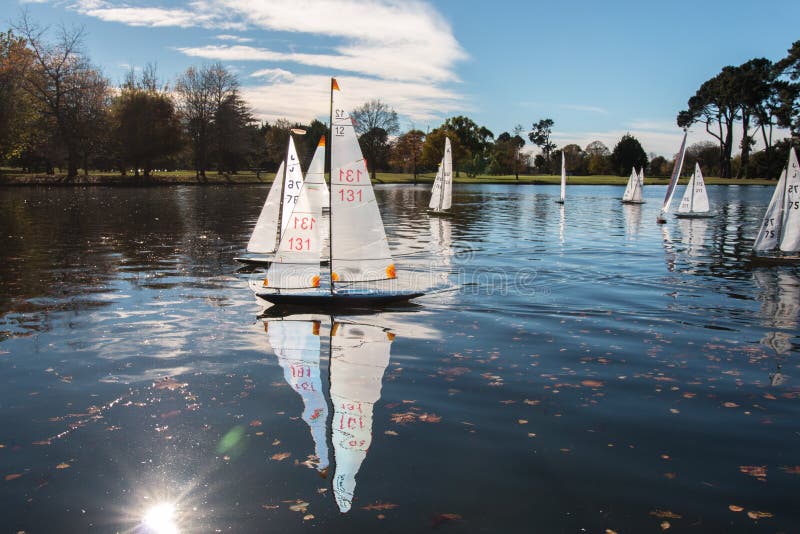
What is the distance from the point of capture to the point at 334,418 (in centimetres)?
1010

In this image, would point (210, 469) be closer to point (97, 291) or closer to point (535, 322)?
point (535, 322)

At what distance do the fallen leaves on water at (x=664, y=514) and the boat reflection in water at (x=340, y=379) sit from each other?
375 cm

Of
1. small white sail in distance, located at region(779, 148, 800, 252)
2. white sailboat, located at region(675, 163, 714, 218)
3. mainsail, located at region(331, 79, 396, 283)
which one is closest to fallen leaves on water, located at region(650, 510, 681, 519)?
mainsail, located at region(331, 79, 396, 283)

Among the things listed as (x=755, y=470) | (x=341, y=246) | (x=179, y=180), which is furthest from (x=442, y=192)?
(x=179, y=180)

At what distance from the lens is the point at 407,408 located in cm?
1056

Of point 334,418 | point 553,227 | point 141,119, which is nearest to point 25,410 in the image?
point 334,418

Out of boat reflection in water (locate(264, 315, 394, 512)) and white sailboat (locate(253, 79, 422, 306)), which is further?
white sailboat (locate(253, 79, 422, 306))

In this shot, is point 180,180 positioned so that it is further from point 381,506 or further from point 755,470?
point 755,470

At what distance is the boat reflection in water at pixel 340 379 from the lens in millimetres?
8719

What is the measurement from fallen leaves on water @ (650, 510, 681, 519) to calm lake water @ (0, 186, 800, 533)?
3 centimetres

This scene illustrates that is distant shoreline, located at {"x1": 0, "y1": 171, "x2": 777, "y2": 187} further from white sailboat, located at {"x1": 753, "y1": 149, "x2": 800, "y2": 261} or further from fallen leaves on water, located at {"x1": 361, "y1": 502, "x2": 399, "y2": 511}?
fallen leaves on water, located at {"x1": 361, "y1": 502, "x2": 399, "y2": 511}

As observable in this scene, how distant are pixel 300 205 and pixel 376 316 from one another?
4.21 m

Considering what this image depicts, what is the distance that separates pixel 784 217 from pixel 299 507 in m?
28.2

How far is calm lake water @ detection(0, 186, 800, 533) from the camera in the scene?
746 centimetres
